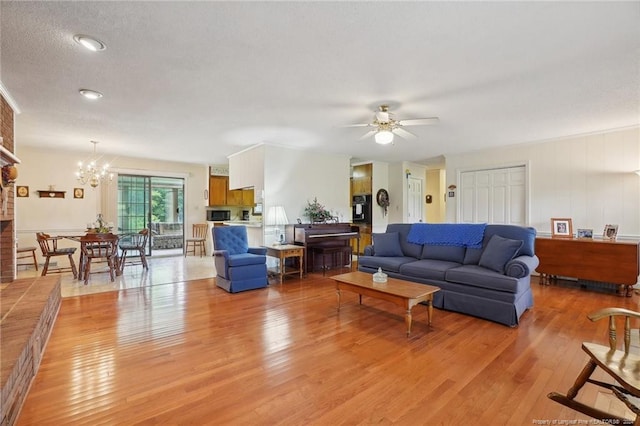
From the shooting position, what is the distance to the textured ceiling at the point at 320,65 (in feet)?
6.52

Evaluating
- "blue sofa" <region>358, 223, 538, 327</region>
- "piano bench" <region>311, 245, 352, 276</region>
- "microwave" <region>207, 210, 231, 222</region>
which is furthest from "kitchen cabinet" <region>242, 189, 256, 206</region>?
"blue sofa" <region>358, 223, 538, 327</region>

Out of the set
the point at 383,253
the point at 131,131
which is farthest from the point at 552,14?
the point at 131,131

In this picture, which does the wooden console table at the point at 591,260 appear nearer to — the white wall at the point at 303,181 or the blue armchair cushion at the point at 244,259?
the white wall at the point at 303,181

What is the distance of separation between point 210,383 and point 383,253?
3.16m

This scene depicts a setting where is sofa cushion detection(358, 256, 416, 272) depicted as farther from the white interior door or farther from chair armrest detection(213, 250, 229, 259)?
the white interior door

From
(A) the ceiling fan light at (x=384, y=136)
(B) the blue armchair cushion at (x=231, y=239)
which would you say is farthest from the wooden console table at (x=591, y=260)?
(B) the blue armchair cushion at (x=231, y=239)

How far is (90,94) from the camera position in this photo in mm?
3299

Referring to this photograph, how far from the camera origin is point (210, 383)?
2.12m

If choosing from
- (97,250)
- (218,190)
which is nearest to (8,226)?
(97,250)

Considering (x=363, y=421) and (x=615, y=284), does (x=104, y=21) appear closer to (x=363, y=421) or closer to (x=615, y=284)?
(x=363, y=421)

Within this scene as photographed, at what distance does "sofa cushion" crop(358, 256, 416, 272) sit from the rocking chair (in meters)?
2.33

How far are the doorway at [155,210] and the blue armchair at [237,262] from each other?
3994mm

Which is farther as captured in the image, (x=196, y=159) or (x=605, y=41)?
(x=196, y=159)

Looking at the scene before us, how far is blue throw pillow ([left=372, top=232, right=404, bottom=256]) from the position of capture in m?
4.67
